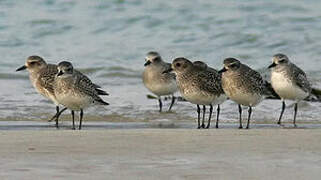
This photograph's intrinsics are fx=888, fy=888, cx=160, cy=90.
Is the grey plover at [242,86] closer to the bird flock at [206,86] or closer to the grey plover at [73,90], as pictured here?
the bird flock at [206,86]

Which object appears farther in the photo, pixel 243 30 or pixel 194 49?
pixel 243 30

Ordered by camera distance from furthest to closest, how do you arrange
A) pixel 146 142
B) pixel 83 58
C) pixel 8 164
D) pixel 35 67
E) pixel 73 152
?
pixel 83 58 < pixel 35 67 < pixel 146 142 < pixel 73 152 < pixel 8 164

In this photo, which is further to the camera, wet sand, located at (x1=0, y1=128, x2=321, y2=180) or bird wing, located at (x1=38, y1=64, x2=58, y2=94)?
bird wing, located at (x1=38, y1=64, x2=58, y2=94)

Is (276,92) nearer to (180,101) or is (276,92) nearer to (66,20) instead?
(180,101)

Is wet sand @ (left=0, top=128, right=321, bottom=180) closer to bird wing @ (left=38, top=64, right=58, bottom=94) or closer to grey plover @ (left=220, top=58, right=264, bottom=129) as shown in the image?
grey plover @ (left=220, top=58, right=264, bottom=129)

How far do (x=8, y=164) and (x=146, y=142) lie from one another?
1597mm

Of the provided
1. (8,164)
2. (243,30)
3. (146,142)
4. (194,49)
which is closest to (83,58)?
(194,49)

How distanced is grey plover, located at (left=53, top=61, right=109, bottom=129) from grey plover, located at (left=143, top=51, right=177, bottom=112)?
232 centimetres

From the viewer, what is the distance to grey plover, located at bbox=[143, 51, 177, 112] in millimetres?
13711


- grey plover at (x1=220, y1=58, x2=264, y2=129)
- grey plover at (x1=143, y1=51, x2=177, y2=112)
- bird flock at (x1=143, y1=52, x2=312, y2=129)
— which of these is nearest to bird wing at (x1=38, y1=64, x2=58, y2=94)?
bird flock at (x1=143, y1=52, x2=312, y2=129)

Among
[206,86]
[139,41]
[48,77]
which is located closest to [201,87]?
[206,86]

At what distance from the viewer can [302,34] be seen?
60.6ft

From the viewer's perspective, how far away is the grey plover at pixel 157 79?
13.7 metres

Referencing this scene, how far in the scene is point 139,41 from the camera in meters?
18.6
